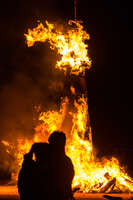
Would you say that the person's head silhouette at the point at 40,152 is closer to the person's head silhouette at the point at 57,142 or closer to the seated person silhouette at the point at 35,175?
the seated person silhouette at the point at 35,175

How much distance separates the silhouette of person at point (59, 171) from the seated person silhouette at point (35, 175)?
7cm

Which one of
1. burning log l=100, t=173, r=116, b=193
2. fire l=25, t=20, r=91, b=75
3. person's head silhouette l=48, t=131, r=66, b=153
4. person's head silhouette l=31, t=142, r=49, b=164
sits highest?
fire l=25, t=20, r=91, b=75

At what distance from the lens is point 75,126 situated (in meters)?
10.8

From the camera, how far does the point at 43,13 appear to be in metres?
11.7

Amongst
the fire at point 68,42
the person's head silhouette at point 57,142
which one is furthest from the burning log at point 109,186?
the person's head silhouette at point 57,142

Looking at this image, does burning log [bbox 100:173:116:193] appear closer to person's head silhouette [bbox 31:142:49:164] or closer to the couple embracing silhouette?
the couple embracing silhouette

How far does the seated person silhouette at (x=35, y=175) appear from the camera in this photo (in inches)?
96.4

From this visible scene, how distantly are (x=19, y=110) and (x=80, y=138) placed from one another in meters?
3.86

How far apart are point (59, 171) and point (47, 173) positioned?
13cm

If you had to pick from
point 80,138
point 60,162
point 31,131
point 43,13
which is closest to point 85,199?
point 80,138

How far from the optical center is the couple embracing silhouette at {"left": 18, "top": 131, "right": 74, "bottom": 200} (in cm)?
246

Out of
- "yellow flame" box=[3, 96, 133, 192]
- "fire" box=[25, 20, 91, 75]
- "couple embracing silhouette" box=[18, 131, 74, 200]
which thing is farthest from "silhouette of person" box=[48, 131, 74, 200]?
"fire" box=[25, 20, 91, 75]

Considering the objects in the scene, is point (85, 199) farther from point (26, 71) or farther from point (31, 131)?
point (26, 71)

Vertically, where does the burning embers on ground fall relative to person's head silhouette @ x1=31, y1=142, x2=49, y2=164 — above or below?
above
